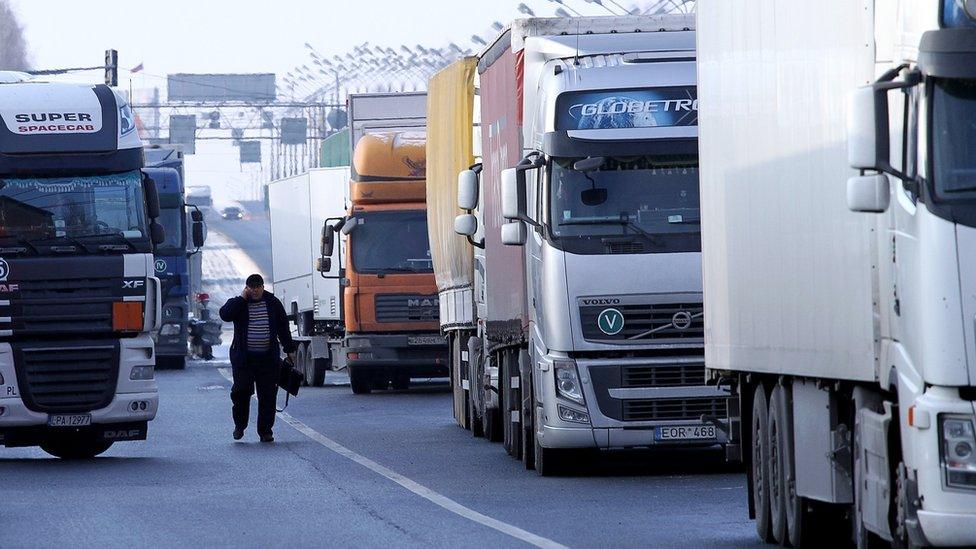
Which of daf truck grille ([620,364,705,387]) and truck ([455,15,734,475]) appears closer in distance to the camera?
truck ([455,15,734,475])

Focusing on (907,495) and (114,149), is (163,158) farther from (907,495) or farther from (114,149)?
(907,495)

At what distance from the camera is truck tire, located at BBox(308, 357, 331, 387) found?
125 ft

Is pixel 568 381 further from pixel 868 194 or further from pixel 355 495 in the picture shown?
pixel 868 194

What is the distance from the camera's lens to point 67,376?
1969 cm

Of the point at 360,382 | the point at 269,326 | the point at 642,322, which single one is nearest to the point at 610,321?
the point at 642,322

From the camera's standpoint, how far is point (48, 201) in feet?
63.8

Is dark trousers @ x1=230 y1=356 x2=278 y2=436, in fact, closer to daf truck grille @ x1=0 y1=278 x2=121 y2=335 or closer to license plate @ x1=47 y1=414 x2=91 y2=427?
license plate @ x1=47 y1=414 x2=91 y2=427

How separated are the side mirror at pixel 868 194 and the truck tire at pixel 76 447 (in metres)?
13.2

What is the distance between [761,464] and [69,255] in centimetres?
903

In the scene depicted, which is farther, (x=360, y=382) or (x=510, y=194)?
(x=360, y=382)

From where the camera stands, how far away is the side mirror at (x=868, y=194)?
884cm

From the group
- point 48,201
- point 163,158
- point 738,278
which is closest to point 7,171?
point 48,201

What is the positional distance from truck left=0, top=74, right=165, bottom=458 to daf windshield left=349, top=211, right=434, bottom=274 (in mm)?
13016

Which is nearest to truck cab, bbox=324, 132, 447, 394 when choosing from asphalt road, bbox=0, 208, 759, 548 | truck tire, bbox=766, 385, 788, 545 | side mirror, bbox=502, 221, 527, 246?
asphalt road, bbox=0, 208, 759, 548
